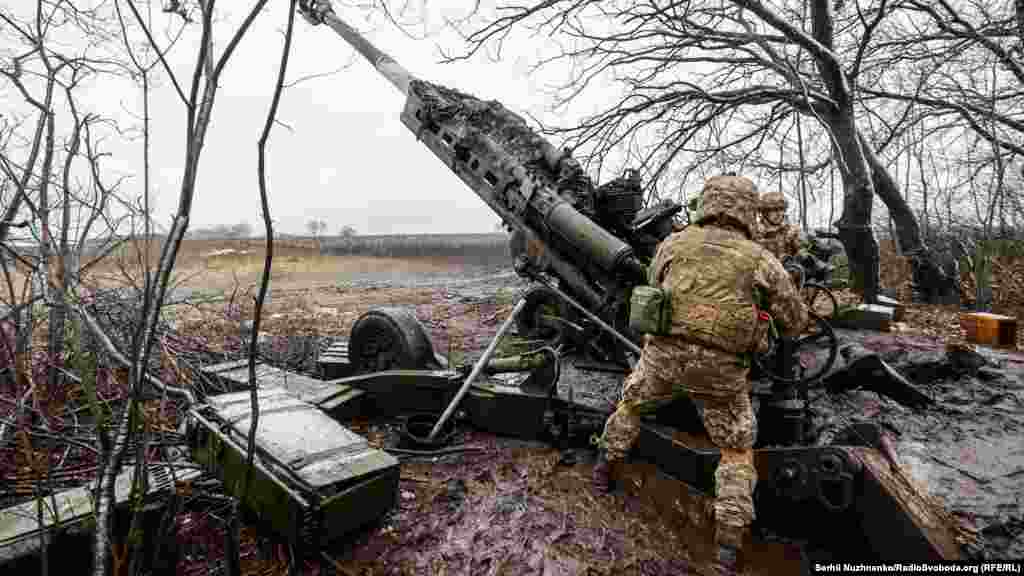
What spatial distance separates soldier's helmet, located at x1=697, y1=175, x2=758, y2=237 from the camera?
2953mm

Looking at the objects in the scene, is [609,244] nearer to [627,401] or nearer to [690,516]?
[627,401]

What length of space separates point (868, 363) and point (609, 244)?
2032mm

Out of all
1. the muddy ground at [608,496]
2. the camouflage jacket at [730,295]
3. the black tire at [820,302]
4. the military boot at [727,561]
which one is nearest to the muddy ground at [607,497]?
the muddy ground at [608,496]

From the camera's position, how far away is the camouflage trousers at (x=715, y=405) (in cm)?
256

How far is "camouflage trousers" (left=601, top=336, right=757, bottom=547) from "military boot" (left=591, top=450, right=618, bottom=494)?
0.43ft

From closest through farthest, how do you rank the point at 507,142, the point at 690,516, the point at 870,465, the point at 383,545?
the point at 870,465
the point at 383,545
the point at 690,516
the point at 507,142

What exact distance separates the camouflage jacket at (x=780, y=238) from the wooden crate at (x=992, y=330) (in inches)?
89.7

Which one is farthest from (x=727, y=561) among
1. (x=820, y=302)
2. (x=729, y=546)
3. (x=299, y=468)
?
(x=820, y=302)

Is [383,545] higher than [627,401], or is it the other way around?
[627,401]

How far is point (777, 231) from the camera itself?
4.83 metres

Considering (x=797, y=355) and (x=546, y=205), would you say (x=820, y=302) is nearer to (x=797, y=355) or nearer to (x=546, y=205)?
(x=797, y=355)

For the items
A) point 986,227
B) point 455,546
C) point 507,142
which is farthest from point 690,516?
point 986,227

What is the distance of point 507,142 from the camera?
5.52 metres

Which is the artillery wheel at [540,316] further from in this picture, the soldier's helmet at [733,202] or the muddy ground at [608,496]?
the soldier's helmet at [733,202]
